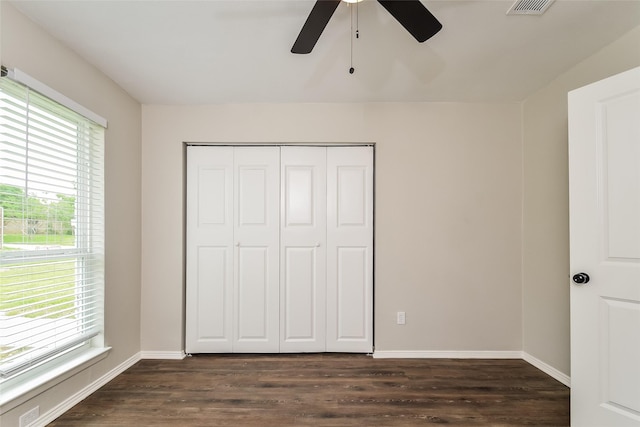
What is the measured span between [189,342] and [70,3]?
2.65m

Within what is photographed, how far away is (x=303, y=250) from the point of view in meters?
2.96

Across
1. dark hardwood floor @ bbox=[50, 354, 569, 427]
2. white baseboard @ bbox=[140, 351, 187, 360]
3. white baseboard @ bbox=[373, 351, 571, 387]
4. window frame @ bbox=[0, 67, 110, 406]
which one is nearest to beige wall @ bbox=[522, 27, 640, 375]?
white baseboard @ bbox=[373, 351, 571, 387]

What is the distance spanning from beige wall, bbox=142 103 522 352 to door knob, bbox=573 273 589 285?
103cm

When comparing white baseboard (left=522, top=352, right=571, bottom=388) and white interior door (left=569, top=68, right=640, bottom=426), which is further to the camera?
white baseboard (left=522, top=352, right=571, bottom=388)

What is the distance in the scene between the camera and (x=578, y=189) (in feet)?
6.19

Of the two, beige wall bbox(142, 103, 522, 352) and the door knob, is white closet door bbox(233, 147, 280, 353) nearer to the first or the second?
beige wall bbox(142, 103, 522, 352)

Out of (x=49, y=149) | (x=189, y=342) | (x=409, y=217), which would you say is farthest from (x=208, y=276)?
(x=409, y=217)

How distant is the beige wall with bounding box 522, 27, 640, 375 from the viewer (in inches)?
95.0

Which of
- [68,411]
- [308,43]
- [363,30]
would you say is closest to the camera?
[308,43]

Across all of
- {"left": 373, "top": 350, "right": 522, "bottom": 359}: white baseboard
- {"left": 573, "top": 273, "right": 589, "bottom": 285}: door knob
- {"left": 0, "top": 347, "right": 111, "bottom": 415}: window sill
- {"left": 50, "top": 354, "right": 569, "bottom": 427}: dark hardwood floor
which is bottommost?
{"left": 50, "top": 354, "right": 569, "bottom": 427}: dark hardwood floor

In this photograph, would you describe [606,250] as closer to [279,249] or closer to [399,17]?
[399,17]

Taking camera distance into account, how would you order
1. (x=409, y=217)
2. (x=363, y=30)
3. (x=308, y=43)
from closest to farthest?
1. (x=308, y=43)
2. (x=363, y=30)
3. (x=409, y=217)

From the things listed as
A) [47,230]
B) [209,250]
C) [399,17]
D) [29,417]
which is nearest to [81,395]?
[29,417]

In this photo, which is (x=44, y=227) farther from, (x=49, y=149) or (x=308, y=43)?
(x=308, y=43)
